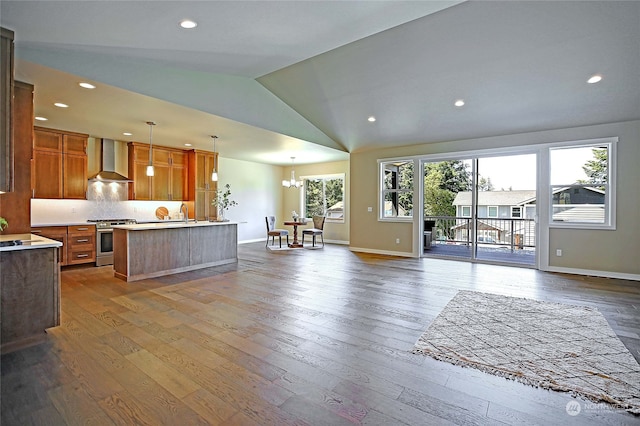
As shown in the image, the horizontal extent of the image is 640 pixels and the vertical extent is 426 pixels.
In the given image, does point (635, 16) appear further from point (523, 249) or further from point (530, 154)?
point (523, 249)

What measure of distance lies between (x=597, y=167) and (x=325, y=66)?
510 centimetres

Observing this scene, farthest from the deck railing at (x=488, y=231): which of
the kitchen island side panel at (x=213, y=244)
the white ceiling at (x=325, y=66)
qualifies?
the kitchen island side panel at (x=213, y=244)

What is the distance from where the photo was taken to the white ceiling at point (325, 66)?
9.50ft

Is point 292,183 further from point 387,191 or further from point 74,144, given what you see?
point 74,144

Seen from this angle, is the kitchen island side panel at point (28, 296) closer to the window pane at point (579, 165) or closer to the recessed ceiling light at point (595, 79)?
the recessed ceiling light at point (595, 79)

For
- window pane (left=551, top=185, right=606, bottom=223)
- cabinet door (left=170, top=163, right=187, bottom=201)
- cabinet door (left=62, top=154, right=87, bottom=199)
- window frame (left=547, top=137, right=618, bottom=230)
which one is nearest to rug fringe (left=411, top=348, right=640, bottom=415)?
window frame (left=547, top=137, right=618, bottom=230)

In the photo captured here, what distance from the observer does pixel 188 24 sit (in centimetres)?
295

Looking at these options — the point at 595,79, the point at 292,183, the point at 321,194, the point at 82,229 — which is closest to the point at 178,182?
the point at 82,229

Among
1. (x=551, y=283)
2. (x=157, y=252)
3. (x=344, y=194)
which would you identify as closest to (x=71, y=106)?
(x=157, y=252)

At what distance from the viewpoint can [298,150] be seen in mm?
7949

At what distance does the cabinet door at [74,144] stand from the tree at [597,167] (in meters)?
9.52

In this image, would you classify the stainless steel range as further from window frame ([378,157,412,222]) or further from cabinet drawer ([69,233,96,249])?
window frame ([378,157,412,222])

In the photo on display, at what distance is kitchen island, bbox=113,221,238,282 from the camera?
5.03 meters

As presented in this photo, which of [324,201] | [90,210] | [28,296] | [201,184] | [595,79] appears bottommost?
[28,296]
